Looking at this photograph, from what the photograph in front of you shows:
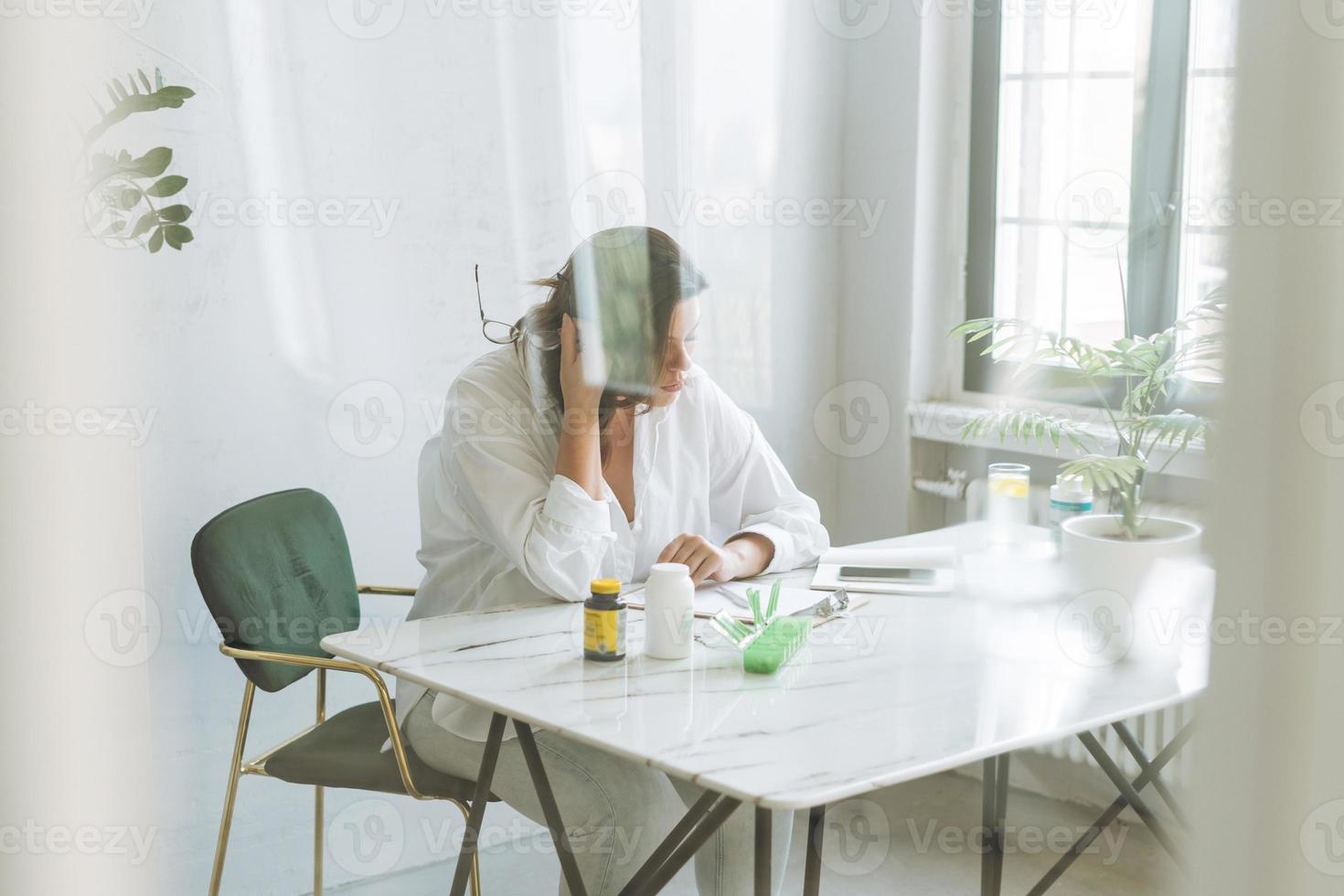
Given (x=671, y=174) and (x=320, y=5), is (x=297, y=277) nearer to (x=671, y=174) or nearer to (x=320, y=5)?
(x=320, y=5)

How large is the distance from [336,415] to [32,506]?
5.95ft

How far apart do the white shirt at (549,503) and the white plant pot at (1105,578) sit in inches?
20.0

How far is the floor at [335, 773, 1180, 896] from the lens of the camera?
2.28 meters

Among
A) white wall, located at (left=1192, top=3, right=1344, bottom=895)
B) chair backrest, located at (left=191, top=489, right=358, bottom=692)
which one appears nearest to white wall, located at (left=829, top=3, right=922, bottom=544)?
chair backrest, located at (left=191, top=489, right=358, bottom=692)

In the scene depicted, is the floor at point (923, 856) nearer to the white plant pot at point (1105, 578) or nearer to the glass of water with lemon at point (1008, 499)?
the glass of water with lemon at point (1008, 499)

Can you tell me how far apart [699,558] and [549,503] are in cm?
23

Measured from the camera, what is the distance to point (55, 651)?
41cm

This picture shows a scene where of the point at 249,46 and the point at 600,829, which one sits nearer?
the point at 600,829

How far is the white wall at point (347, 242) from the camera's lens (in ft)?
6.56

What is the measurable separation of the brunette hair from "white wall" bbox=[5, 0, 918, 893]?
39 cm

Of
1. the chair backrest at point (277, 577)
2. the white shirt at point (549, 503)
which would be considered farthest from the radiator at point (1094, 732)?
the chair backrest at point (277, 577)

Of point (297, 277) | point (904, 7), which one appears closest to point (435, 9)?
point (297, 277)

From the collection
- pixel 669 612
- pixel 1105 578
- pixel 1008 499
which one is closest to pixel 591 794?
pixel 669 612

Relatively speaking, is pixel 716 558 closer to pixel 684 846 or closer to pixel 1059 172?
pixel 684 846
